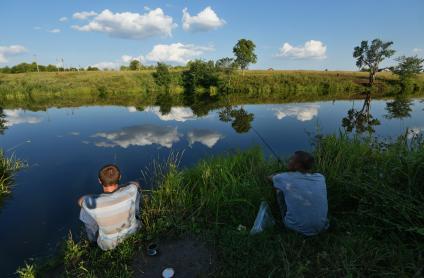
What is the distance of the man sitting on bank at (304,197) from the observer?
3.40 meters

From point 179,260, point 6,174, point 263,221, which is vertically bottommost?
point 6,174

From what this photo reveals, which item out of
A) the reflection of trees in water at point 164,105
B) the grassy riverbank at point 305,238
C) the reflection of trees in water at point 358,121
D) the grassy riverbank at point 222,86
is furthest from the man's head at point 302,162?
the grassy riverbank at point 222,86

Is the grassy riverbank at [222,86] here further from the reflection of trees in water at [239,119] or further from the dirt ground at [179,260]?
the dirt ground at [179,260]

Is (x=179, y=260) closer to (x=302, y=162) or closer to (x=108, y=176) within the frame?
(x=108, y=176)

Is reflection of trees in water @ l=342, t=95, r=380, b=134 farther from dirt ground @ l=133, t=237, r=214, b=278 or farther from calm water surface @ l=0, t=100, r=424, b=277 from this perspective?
dirt ground @ l=133, t=237, r=214, b=278

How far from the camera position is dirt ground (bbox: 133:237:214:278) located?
3.36 meters

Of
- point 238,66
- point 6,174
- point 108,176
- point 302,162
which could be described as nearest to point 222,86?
point 238,66

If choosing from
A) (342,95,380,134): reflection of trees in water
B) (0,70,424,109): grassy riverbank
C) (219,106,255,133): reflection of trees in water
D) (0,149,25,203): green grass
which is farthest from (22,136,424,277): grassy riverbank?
(0,70,424,109): grassy riverbank

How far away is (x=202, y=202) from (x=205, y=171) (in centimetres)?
107

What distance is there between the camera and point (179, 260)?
11.8ft

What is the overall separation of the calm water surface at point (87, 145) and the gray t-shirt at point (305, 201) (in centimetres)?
333

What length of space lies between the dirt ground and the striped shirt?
419 mm

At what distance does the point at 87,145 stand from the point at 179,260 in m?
10.3

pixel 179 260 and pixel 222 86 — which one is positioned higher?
pixel 222 86
